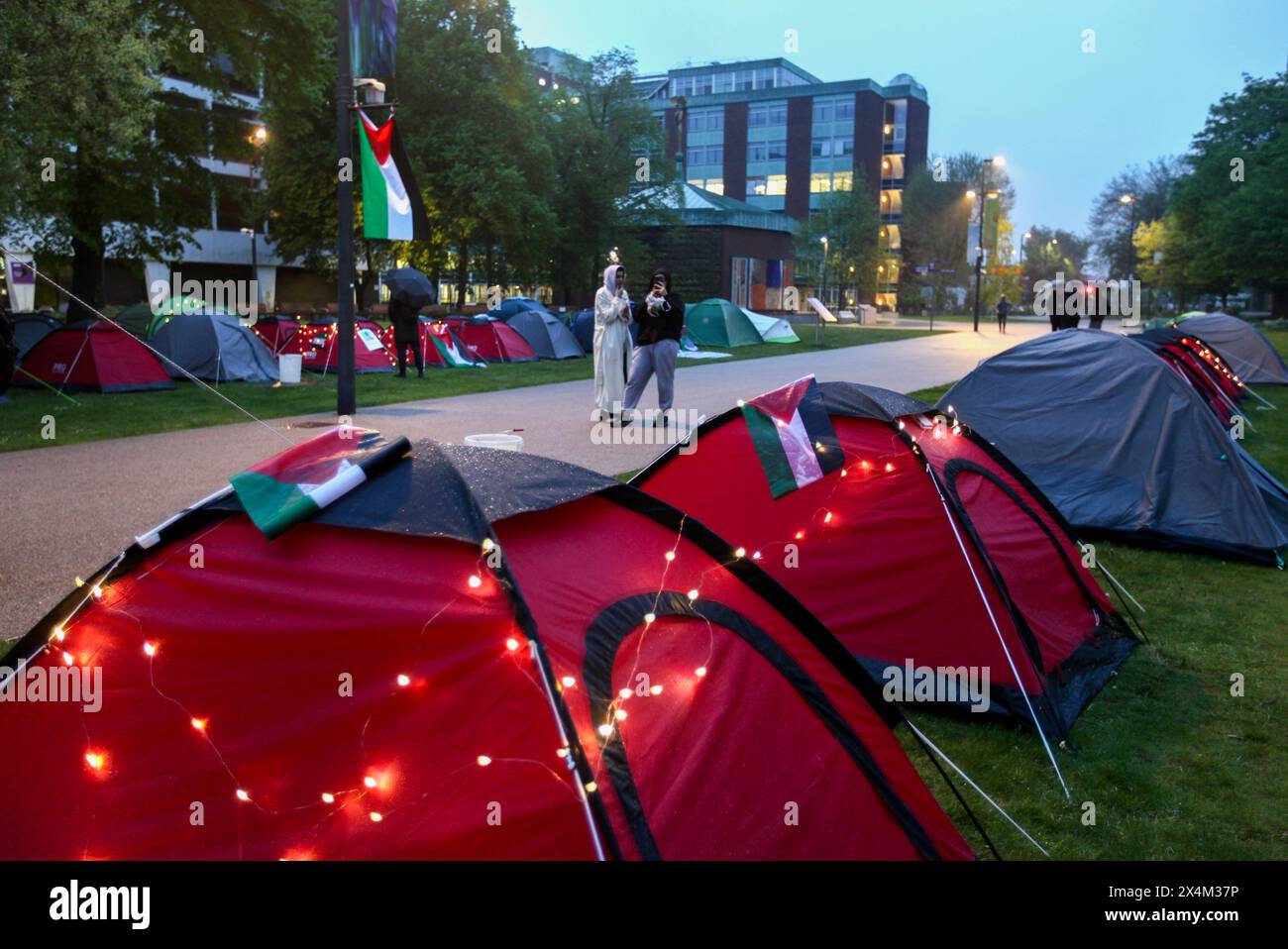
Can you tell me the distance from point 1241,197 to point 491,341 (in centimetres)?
4422

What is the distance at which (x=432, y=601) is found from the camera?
117 inches

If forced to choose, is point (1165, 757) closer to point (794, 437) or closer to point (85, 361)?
point (794, 437)

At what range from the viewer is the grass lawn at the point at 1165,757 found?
13.4ft

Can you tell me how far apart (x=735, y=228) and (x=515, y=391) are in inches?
1675

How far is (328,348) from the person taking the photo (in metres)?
21.0

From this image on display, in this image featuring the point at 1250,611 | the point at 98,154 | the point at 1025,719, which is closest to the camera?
the point at 1025,719

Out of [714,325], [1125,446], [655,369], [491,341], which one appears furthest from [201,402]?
[714,325]

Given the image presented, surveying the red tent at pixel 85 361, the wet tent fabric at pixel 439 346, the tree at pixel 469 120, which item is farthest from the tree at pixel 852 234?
the red tent at pixel 85 361

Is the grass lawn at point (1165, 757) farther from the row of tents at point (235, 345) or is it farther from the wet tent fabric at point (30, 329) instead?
the wet tent fabric at point (30, 329)

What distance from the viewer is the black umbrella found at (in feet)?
60.7

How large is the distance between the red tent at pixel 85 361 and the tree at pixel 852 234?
5553cm

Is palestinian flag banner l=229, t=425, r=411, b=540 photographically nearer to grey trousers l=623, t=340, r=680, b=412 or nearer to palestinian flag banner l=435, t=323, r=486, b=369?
grey trousers l=623, t=340, r=680, b=412

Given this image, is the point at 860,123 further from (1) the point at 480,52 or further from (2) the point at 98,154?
(2) the point at 98,154

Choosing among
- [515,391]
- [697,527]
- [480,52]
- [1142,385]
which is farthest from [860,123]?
[697,527]
